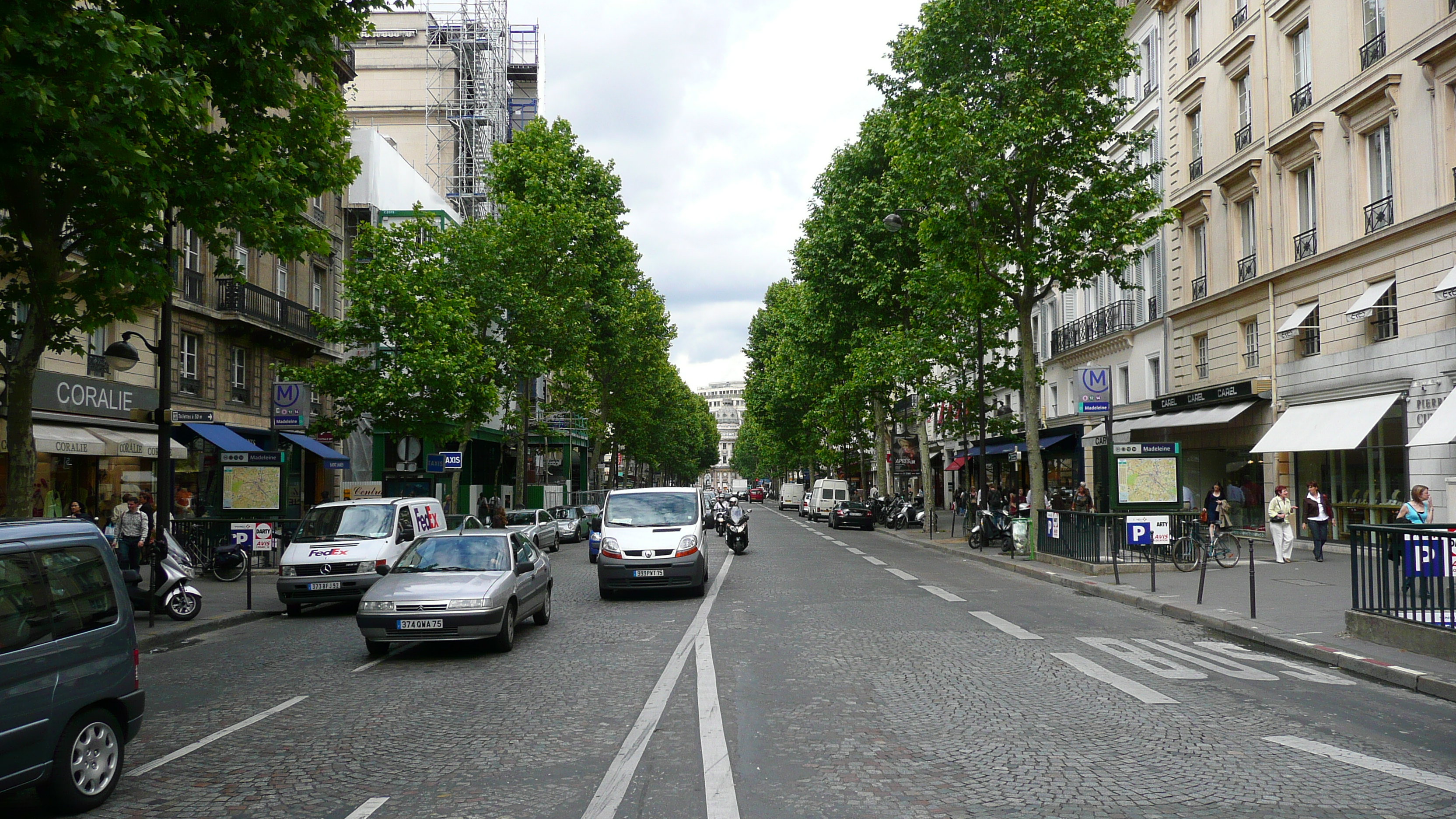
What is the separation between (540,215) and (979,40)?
16.3 meters

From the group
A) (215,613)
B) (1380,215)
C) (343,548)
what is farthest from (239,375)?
(1380,215)

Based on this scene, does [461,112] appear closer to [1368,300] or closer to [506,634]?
[1368,300]

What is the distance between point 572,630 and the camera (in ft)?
42.0

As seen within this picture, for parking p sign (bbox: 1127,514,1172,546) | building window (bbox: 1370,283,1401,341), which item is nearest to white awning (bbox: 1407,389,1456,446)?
building window (bbox: 1370,283,1401,341)

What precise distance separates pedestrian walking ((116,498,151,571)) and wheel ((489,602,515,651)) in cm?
908

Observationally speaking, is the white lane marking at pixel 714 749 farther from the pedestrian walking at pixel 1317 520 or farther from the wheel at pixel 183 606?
the pedestrian walking at pixel 1317 520

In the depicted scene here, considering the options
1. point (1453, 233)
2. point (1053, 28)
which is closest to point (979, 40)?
point (1053, 28)

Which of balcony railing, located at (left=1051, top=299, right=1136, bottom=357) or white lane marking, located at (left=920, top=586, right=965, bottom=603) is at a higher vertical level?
balcony railing, located at (left=1051, top=299, right=1136, bottom=357)

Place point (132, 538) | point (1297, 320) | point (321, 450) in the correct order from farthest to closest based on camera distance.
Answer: point (321, 450)
point (1297, 320)
point (132, 538)

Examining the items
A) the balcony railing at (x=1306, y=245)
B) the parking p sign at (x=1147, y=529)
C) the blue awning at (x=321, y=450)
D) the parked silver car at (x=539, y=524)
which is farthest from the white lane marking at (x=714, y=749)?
the blue awning at (x=321, y=450)

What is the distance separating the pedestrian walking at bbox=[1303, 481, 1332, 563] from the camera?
2114cm

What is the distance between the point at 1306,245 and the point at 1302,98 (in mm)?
3570

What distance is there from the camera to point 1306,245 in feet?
80.4

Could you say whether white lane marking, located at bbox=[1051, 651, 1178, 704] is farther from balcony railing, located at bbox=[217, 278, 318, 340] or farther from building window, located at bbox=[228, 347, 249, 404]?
building window, located at bbox=[228, 347, 249, 404]
